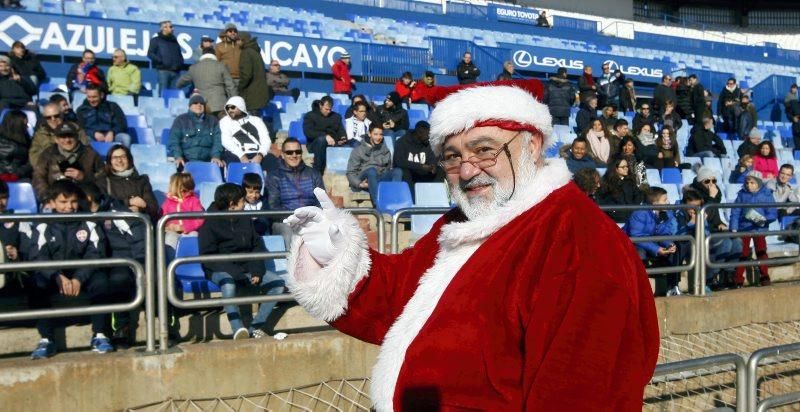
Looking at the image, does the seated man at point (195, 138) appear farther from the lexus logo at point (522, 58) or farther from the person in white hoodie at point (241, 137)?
the lexus logo at point (522, 58)

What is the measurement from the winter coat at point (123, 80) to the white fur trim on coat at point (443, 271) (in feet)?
31.0

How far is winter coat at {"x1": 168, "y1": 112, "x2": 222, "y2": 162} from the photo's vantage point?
355 inches

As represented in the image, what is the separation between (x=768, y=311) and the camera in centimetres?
788

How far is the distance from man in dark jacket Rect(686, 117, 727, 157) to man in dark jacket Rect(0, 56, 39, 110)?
9957 mm

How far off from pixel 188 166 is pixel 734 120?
12.2 meters

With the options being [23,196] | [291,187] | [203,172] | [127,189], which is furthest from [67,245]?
[203,172]

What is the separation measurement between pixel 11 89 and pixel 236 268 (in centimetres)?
508

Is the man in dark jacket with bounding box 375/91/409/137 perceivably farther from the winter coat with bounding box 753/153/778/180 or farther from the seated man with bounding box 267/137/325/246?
the winter coat with bounding box 753/153/778/180

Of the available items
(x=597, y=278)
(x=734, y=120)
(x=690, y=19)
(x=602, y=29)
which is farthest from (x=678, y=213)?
(x=690, y=19)

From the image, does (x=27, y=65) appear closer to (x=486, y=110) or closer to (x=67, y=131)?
(x=67, y=131)

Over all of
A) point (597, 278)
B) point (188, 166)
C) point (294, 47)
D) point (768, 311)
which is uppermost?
point (294, 47)

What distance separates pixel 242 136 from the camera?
367 inches

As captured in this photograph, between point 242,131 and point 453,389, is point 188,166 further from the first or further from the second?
point 453,389

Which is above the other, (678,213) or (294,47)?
(294,47)
